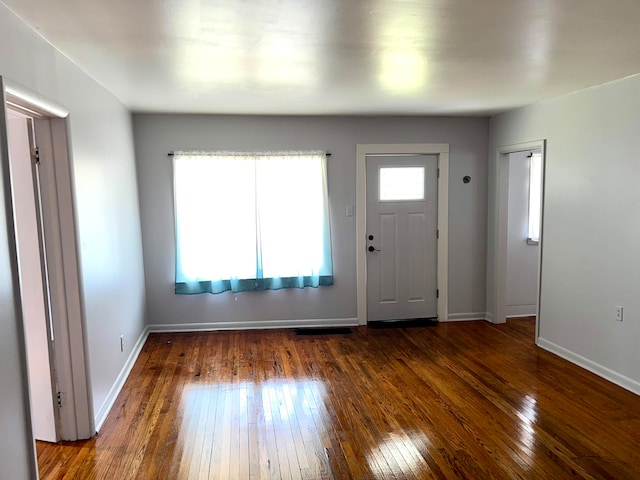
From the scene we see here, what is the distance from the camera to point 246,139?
15.2 feet

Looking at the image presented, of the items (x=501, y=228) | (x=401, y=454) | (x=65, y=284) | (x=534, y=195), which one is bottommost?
(x=401, y=454)

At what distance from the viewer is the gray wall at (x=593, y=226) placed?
3.26m

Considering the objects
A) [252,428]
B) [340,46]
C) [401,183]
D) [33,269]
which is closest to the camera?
[340,46]

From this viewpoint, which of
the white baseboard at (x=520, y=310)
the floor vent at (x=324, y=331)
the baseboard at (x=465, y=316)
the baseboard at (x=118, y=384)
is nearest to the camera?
the baseboard at (x=118, y=384)

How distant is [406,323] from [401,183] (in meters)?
1.60

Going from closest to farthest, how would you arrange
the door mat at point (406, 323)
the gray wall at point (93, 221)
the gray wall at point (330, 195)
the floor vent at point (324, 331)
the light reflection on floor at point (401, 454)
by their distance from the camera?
the gray wall at point (93, 221) < the light reflection on floor at point (401, 454) < the gray wall at point (330, 195) < the floor vent at point (324, 331) < the door mat at point (406, 323)

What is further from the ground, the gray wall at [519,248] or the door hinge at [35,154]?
the door hinge at [35,154]

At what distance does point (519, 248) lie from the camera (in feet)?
17.2

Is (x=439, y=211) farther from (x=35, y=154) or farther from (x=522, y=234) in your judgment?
(x=35, y=154)

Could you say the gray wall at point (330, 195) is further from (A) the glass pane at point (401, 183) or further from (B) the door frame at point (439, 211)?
(A) the glass pane at point (401, 183)

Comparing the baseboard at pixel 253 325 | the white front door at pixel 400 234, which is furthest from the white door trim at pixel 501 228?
the baseboard at pixel 253 325

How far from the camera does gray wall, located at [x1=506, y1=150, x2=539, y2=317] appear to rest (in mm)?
5176

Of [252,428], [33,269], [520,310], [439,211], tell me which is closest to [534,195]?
[439,211]

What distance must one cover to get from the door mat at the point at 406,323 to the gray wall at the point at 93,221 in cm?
252
